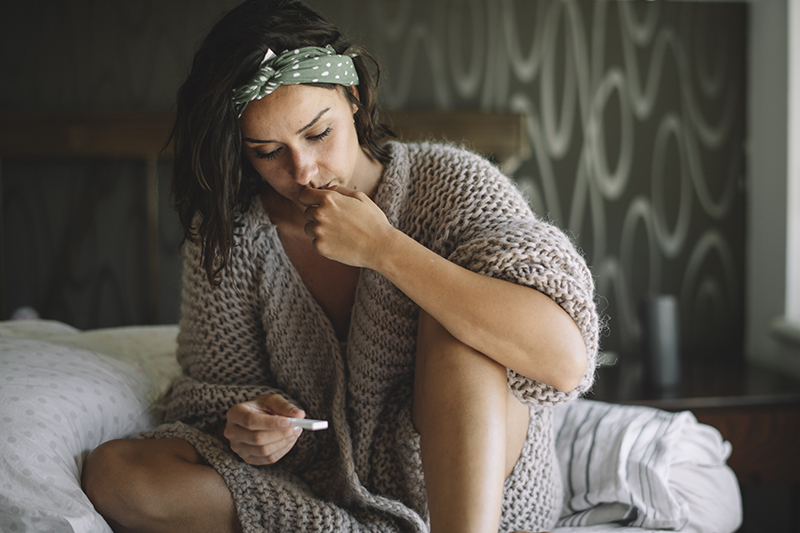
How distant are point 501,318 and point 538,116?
137 cm

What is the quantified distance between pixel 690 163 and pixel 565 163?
41 cm

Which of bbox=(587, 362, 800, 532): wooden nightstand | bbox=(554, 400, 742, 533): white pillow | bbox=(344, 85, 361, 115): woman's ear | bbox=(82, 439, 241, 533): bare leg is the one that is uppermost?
bbox=(344, 85, 361, 115): woman's ear

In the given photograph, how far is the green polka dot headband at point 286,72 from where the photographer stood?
0.80 m

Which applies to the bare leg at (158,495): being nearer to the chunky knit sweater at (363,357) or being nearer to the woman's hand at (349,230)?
the chunky knit sweater at (363,357)

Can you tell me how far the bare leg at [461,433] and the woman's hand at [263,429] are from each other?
0.17 metres

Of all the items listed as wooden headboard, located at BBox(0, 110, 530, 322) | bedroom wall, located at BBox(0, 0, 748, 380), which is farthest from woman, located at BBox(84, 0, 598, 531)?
bedroom wall, located at BBox(0, 0, 748, 380)

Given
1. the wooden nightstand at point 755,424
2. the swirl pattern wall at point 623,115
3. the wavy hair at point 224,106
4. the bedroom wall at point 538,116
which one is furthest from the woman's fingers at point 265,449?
the swirl pattern wall at point 623,115

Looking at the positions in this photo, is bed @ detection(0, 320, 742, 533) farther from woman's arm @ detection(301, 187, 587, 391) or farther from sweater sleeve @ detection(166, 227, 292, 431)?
woman's arm @ detection(301, 187, 587, 391)

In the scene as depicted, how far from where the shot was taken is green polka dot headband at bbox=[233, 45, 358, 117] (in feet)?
2.64

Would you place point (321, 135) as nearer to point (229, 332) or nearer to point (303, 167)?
point (303, 167)

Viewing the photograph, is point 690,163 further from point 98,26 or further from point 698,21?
point 98,26

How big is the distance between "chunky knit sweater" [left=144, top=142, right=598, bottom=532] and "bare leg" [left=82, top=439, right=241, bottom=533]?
29 millimetres

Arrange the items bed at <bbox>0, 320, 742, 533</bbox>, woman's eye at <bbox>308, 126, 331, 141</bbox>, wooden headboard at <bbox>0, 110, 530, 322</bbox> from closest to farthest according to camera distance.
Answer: bed at <bbox>0, 320, 742, 533</bbox> → woman's eye at <bbox>308, 126, 331, 141</bbox> → wooden headboard at <bbox>0, 110, 530, 322</bbox>

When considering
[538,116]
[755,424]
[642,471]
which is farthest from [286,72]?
[755,424]
